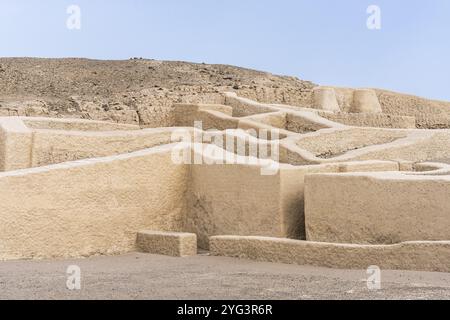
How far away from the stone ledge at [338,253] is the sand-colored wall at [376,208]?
1.63ft

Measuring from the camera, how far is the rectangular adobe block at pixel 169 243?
27.6 ft

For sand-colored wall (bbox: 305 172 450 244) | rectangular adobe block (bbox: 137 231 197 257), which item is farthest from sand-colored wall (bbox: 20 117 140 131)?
sand-colored wall (bbox: 305 172 450 244)

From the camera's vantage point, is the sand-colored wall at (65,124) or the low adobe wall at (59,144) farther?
the sand-colored wall at (65,124)

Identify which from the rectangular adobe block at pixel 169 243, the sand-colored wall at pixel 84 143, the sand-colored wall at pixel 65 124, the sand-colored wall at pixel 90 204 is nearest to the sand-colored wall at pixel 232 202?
the sand-colored wall at pixel 90 204

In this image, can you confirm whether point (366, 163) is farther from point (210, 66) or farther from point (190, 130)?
point (210, 66)

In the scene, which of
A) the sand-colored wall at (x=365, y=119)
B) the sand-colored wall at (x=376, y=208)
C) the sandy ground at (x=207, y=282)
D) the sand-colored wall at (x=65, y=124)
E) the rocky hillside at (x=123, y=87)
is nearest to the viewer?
the sandy ground at (x=207, y=282)

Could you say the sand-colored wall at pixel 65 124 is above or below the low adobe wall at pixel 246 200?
above

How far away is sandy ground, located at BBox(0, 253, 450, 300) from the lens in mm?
5461

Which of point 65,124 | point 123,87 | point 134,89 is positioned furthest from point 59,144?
point 123,87

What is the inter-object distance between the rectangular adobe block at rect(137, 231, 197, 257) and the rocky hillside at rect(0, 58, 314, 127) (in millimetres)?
7818

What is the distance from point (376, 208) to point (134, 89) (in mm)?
12614

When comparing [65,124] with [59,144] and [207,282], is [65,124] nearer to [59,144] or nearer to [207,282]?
[59,144]

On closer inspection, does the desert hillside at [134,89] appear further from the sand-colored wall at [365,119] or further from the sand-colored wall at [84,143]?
the sand-colored wall at [84,143]
